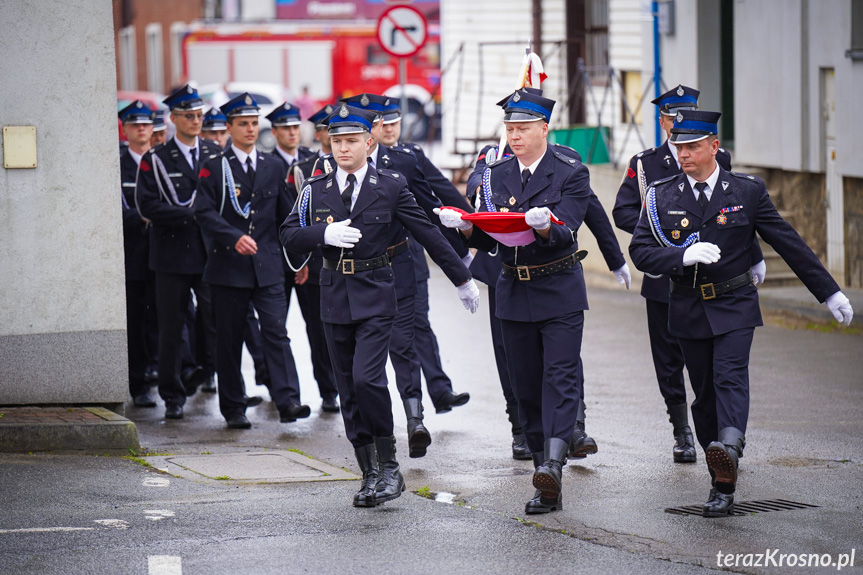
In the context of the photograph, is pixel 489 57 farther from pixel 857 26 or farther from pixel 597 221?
pixel 597 221

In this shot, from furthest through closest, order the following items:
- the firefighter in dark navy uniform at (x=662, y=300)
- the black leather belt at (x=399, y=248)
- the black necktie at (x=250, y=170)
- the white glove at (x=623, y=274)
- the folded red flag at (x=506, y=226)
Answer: the black necktie at (x=250, y=170) → the black leather belt at (x=399, y=248) → the firefighter in dark navy uniform at (x=662, y=300) → the white glove at (x=623, y=274) → the folded red flag at (x=506, y=226)

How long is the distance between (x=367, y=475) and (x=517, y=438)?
151 cm

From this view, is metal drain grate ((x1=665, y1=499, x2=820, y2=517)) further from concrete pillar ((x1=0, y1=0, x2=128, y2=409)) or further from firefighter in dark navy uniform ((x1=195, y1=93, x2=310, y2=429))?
concrete pillar ((x1=0, y1=0, x2=128, y2=409))

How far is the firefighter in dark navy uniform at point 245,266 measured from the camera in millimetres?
9508

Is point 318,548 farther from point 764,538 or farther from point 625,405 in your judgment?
point 625,405

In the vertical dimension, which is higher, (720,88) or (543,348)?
(720,88)

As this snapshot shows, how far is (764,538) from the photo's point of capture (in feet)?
20.7

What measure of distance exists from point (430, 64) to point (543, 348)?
34.8m

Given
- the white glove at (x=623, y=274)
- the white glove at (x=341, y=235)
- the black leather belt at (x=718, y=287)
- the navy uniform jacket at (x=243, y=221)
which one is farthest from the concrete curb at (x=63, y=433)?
the black leather belt at (x=718, y=287)

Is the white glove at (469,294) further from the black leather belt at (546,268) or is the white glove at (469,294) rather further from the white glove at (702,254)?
the white glove at (702,254)

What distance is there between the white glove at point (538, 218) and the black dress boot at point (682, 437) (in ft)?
6.97

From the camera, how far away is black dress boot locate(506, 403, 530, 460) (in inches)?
328

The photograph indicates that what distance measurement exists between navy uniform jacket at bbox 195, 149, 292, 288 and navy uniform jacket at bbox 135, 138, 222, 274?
1.38 feet

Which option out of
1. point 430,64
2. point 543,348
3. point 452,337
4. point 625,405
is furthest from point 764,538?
point 430,64
